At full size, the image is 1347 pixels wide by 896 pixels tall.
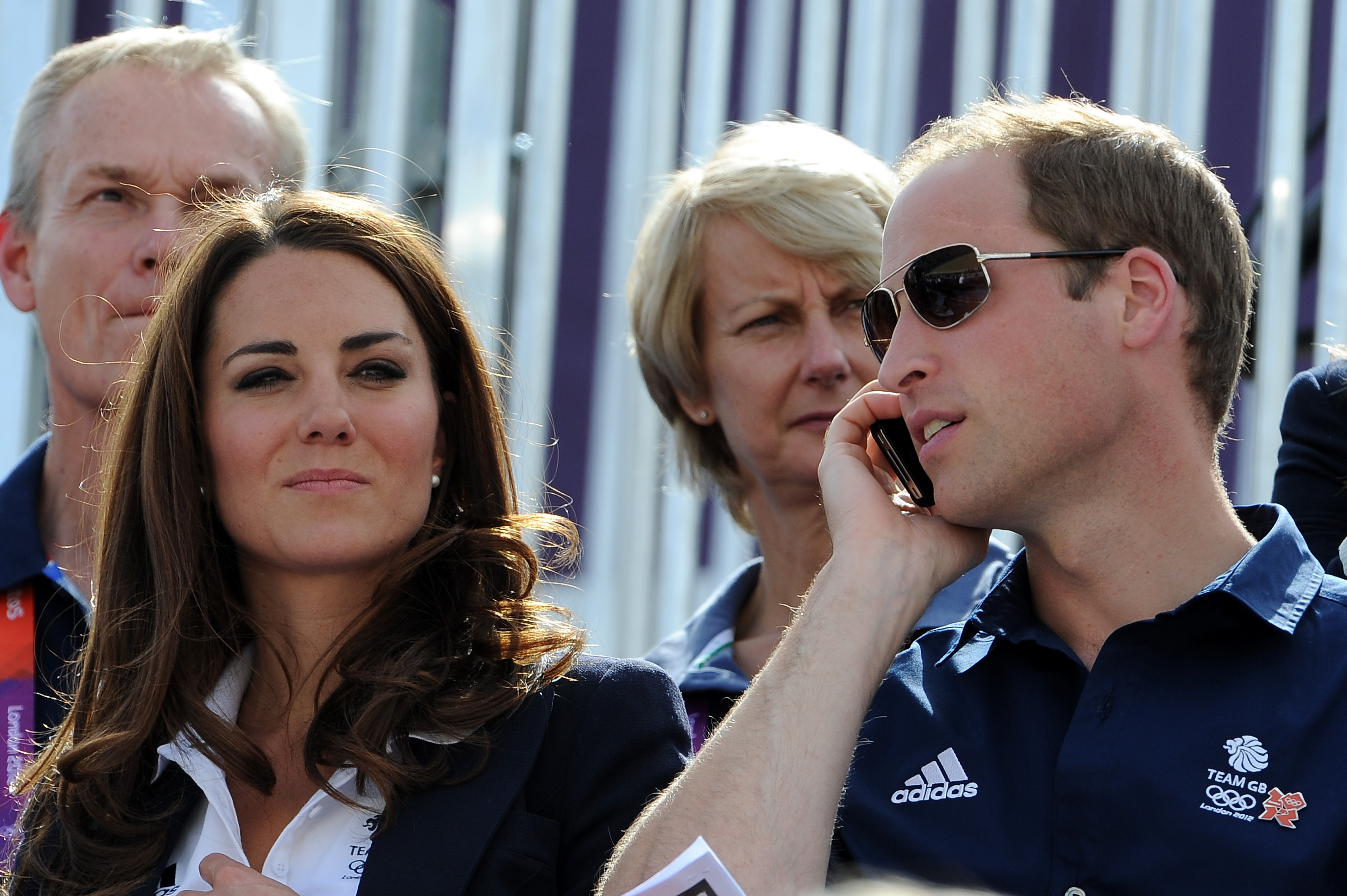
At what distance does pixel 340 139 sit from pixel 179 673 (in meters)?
2.87

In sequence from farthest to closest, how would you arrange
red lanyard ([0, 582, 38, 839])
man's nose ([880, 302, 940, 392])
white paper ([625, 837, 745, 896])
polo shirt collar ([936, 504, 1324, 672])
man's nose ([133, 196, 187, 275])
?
man's nose ([133, 196, 187, 275])
red lanyard ([0, 582, 38, 839])
man's nose ([880, 302, 940, 392])
polo shirt collar ([936, 504, 1324, 672])
white paper ([625, 837, 745, 896])

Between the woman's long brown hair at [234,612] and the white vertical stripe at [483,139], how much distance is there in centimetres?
209

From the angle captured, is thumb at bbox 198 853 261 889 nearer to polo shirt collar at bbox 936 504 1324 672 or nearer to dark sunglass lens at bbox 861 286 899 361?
polo shirt collar at bbox 936 504 1324 672

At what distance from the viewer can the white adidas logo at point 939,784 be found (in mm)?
2186

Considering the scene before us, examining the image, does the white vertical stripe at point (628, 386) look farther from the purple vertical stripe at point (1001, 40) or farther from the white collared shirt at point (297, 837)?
the white collared shirt at point (297, 837)

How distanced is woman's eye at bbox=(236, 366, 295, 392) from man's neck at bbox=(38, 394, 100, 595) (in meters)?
0.68

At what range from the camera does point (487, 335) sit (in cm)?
468

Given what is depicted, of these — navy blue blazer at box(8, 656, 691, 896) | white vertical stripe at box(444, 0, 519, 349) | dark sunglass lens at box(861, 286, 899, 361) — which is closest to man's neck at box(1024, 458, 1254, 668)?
dark sunglass lens at box(861, 286, 899, 361)

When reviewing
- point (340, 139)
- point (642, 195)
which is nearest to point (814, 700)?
point (642, 195)

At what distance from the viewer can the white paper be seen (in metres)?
1.91

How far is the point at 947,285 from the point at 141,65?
213cm

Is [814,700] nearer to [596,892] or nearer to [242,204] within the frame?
[596,892]

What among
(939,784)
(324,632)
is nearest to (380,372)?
(324,632)

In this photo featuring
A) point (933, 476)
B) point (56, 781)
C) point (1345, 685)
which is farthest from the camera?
point (56, 781)
